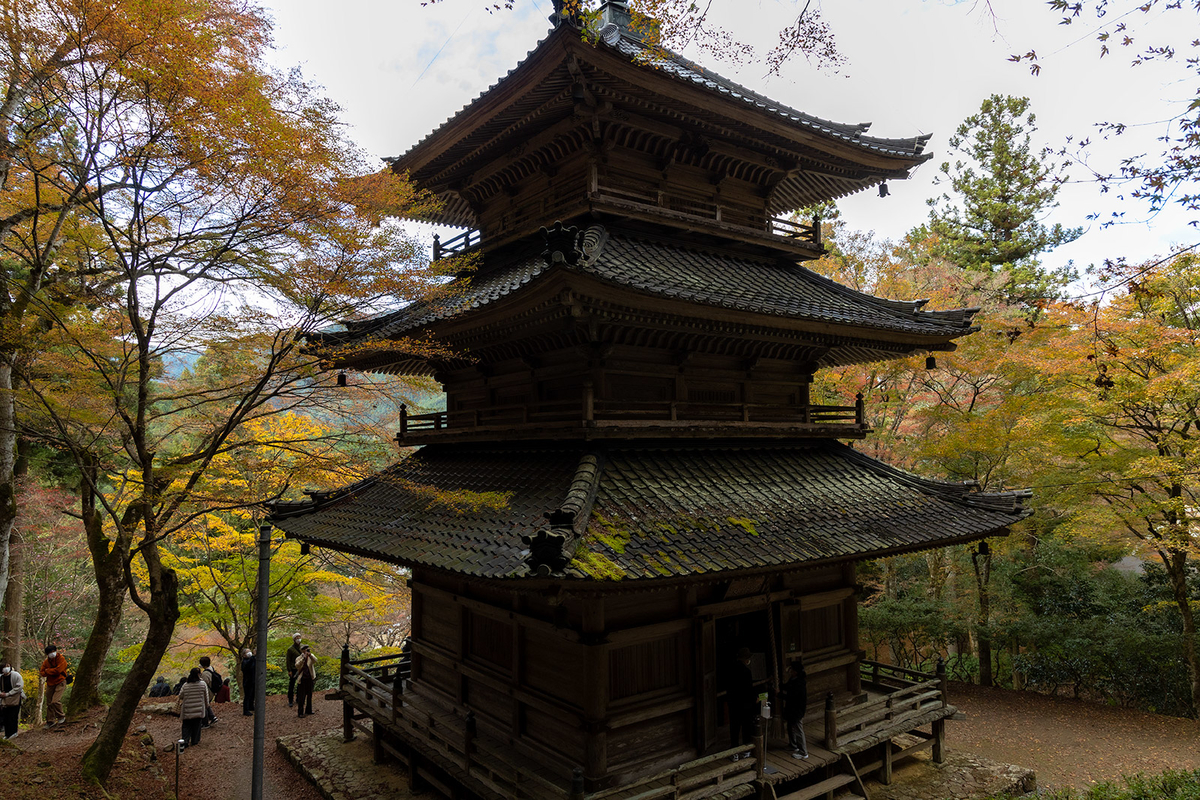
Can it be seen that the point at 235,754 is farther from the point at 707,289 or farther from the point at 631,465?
the point at 707,289

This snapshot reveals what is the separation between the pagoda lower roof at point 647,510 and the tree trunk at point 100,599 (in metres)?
3.09

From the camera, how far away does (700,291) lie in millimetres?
8719

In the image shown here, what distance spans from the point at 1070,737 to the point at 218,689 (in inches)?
865

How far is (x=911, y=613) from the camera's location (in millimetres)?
19516

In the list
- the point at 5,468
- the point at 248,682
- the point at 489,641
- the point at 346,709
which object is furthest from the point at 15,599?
the point at 489,641

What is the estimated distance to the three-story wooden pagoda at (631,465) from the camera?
312 inches

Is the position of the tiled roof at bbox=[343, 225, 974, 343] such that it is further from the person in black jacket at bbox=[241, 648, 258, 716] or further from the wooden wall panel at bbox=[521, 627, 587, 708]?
the person in black jacket at bbox=[241, 648, 258, 716]

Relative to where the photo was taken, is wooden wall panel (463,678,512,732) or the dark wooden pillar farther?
the dark wooden pillar

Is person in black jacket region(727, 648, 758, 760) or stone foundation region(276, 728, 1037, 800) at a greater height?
person in black jacket region(727, 648, 758, 760)

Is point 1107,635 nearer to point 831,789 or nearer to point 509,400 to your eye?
point 831,789

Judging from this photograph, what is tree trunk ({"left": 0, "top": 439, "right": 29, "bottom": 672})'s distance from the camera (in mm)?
16531

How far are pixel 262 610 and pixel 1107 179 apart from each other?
1052 cm

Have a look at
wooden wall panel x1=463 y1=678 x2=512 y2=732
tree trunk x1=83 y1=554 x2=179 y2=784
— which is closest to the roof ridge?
wooden wall panel x1=463 y1=678 x2=512 y2=732

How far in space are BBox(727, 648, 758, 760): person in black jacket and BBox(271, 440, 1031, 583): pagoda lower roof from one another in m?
2.26
